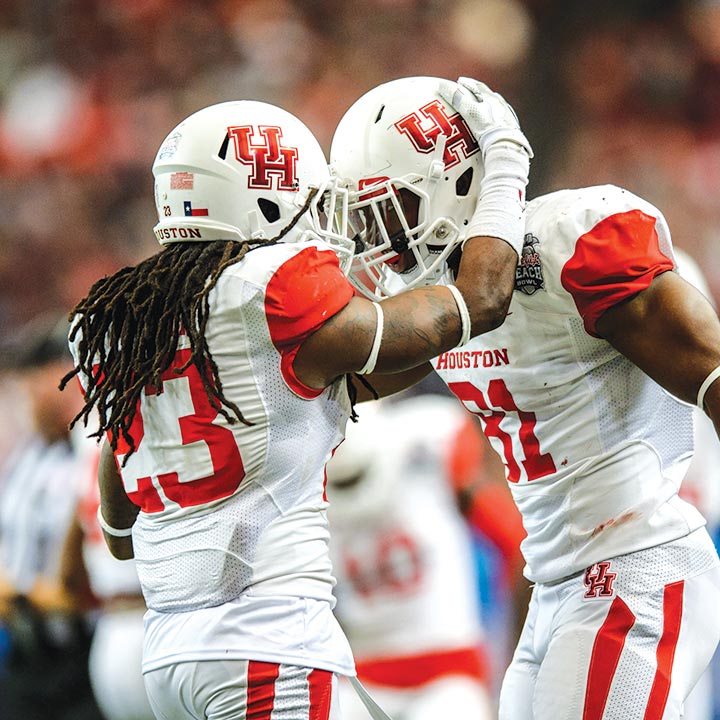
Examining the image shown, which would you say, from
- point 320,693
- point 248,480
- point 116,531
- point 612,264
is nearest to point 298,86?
point 116,531

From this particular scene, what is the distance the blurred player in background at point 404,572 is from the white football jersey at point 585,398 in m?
1.72

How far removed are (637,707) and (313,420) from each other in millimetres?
797

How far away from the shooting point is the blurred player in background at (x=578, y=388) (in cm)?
233

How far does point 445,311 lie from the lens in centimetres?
235

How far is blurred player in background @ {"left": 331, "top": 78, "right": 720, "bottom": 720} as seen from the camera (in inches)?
91.6

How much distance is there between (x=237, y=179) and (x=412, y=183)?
1.44ft

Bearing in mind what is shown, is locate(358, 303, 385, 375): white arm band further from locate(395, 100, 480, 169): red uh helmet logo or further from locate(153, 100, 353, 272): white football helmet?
locate(395, 100, 480, 169): red uh helmet logo

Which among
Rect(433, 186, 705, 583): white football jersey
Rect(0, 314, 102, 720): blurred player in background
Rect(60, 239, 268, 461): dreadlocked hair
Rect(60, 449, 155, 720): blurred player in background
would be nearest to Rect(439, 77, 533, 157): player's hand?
Rect(433, 186, 705, 583): white football jersey

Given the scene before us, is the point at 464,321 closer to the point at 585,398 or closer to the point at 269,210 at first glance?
the point at 585,398

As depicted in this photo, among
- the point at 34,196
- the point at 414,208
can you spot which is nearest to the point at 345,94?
the point at 34,196

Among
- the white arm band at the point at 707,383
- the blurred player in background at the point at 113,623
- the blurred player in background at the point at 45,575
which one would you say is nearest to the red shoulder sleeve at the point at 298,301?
the white arm band at the point at 707,383

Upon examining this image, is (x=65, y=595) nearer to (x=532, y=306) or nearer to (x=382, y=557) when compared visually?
(x=382, y=557)

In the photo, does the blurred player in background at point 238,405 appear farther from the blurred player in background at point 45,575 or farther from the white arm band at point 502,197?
the blurred player in background at point 45,575

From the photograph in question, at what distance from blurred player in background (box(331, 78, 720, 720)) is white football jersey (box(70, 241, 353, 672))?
0.43m
